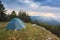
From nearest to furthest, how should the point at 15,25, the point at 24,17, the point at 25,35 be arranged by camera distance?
the point at 25,35
the point at 15,25
the point at 24,17

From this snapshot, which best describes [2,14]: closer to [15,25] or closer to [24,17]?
A: [24,17]

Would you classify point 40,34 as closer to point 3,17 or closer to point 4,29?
point 4,29

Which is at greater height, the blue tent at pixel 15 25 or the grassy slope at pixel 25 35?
the blue tent at pixel 15 25

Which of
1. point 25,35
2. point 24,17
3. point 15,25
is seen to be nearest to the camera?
point 25,35

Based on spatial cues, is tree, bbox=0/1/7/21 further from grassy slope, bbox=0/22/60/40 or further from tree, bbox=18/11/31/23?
grassy slope, bbox=0/22/60/40

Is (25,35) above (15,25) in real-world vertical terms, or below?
below

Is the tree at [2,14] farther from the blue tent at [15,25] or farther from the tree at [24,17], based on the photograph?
the blue tent at [15,25]

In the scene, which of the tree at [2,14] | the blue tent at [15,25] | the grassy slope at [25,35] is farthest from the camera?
the tree at [2,14]

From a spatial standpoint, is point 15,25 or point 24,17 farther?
point 24,17

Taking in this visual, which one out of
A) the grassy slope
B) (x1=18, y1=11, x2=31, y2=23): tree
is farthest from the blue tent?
(x1=18, y1=11, x2=31, y2=23): tree

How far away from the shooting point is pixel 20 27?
74.0ft

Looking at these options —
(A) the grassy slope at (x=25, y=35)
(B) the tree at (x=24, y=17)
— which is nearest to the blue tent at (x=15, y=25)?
(A) the grassy slope at (x=25, y=35)

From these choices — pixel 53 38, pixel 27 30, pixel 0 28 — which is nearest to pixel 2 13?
pixel 0 28

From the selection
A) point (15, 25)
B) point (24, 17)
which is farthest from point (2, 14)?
point (15, 25)
